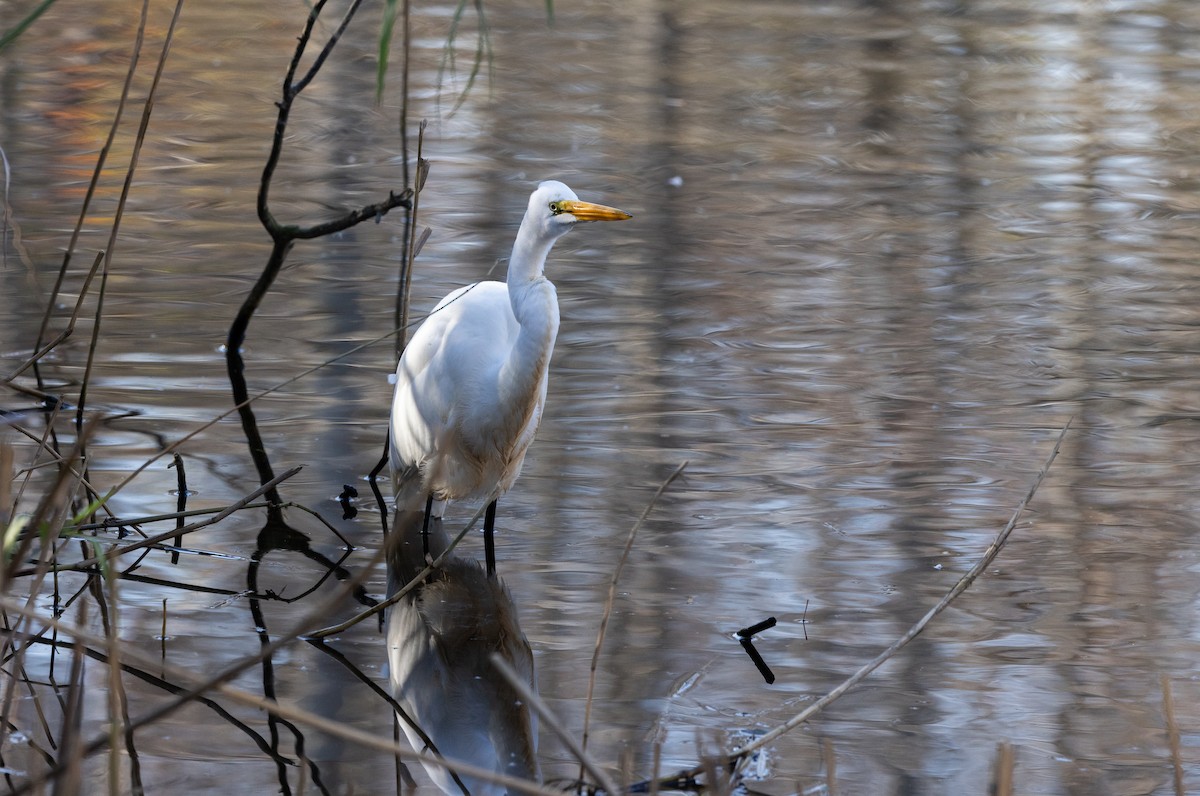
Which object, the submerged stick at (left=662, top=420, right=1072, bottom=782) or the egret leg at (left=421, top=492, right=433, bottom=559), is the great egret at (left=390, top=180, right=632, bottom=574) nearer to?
the egret leg at (left=421, top=492, right=433, bottom=559)

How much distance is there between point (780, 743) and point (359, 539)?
4.37ft

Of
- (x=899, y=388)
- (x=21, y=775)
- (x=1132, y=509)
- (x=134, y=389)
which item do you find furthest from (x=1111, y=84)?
(x=21, y=775)

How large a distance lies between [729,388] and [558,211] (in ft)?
5.51

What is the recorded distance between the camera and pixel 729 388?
4.98 meters

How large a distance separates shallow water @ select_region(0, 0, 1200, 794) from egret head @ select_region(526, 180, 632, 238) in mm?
149

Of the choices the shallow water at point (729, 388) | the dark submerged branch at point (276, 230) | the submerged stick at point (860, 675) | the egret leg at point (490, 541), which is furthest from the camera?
the dark submerged branch at point (276, 230)

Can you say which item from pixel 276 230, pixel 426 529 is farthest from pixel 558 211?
pixel 276 230

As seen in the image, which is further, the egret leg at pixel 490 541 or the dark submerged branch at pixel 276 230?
the dark submerged branch at pixel 276 230

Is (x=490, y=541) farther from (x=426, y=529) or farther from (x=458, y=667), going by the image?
(x=458, y=667)

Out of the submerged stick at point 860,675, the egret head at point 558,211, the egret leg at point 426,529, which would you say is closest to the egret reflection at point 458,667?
the egret leg at point 426,529

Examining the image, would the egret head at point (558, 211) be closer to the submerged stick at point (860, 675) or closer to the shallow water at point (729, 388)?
the shallow water at point (729, 388)

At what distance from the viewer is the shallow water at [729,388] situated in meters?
3.04

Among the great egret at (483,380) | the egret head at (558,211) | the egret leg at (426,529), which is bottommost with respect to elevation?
the egret leg at (426,529)

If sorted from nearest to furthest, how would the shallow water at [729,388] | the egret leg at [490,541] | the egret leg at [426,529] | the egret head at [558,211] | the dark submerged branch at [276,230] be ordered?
the shallow water at [729,388] → the egret head at [558,211] → the egret leg at [490,541] → the egret leg at [426,529] → the dark submerged branch at [276,230]
